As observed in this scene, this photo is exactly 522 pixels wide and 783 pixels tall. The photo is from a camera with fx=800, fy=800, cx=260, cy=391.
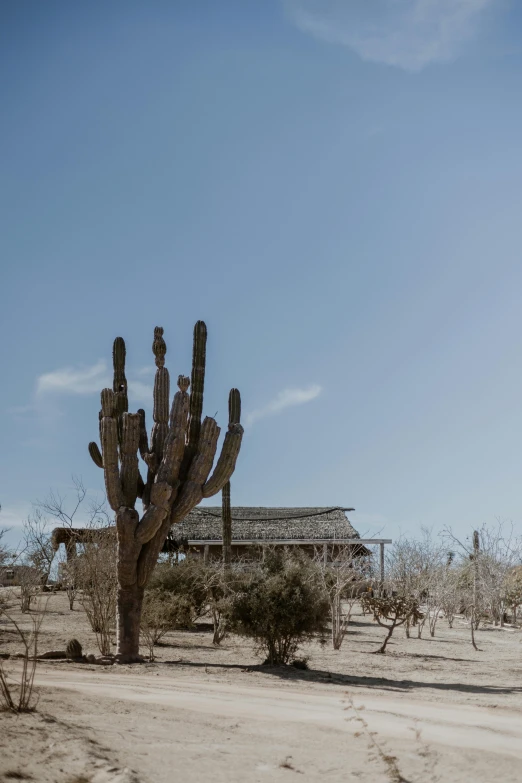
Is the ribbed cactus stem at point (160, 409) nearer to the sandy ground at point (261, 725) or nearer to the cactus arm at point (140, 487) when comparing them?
the cactus arm at point (140, 487)

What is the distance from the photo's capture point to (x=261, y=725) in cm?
834

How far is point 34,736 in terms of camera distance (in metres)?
6.93

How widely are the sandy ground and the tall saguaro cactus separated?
5.09 feet

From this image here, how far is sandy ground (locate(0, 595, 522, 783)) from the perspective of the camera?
261 inches

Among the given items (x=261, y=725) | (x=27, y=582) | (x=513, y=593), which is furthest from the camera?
(x=513, y=593)

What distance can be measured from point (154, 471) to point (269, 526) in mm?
20786

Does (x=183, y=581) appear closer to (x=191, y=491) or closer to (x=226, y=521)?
(x=226, y=521)

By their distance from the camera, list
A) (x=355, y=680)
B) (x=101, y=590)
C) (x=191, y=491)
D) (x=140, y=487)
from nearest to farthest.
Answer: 1. (x=355, y=680)
2. (x=191, y=491)
3. (x=140, y=487)
4. (x=101, y=590)

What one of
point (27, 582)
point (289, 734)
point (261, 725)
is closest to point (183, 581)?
point (27, 582)

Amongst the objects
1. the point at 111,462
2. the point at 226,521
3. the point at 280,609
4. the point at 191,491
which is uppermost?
the point at 111,462

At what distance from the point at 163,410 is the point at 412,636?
482 inches

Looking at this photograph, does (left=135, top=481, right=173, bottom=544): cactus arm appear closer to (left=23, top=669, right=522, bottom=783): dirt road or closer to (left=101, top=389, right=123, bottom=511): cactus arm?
(left=101, top=389, right=123, bottom=511): cactus arm

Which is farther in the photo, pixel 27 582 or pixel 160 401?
pixel 27 582

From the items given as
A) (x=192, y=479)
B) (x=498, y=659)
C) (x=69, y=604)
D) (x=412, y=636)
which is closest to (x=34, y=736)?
(x=192, y=479)
